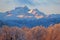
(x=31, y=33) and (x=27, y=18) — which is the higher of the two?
(x=27, y=18)

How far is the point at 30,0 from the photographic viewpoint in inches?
191

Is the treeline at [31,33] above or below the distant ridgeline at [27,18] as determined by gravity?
below

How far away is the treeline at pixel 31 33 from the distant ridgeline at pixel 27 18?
0.28 feet

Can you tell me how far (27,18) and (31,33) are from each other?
31 cm

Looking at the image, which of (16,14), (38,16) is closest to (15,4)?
(16,14)

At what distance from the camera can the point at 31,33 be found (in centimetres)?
475

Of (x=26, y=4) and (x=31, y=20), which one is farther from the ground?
(x=26, y=4)

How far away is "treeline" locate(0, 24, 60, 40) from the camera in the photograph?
470 centimetres

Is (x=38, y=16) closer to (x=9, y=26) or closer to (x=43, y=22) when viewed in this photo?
(x=43, y=22)

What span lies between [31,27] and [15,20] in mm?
348

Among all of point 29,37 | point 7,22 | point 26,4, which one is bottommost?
point 29,37

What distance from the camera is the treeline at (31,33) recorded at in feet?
15.4

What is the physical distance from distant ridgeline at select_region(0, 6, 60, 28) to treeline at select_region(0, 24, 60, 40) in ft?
0.28

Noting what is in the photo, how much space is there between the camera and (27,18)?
482 centimetres
